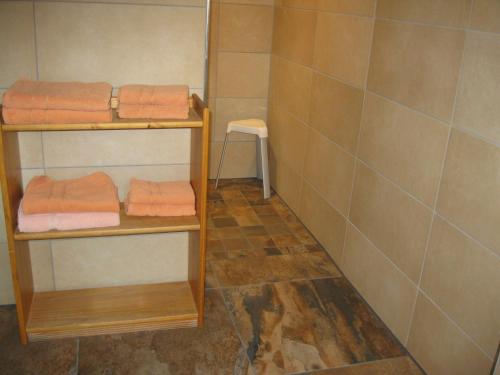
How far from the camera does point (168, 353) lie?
2.12 m

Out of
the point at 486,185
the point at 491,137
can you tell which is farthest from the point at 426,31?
the point at 486,185

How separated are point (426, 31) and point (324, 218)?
52.8 inches

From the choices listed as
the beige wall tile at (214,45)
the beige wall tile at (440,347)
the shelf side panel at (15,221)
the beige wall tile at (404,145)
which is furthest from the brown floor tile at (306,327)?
the beige wall tile at (214,45)

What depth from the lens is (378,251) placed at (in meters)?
2.41

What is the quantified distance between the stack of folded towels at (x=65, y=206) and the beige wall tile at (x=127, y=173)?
68mm

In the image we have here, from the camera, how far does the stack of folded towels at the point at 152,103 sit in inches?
75.9

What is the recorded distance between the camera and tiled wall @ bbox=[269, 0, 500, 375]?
1728mm

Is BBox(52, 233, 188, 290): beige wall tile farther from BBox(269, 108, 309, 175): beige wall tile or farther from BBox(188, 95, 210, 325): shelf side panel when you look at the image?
BBox(269, 108, 309, 175): beige wall tile

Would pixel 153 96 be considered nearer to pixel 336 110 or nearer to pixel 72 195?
pixel 72 195

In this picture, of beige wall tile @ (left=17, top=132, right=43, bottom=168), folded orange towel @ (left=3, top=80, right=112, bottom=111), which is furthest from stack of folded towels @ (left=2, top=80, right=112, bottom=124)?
beige wall tile @ (left=17, top=132, right=43, bottom=168)

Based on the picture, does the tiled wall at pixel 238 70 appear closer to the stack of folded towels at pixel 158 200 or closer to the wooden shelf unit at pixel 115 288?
the wooden shelf unit at pixel 115 288

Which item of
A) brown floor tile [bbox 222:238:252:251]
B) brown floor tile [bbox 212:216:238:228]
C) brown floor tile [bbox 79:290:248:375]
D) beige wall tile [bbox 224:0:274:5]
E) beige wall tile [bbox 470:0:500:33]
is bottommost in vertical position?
brown floor tile [bbox 79:290:248:375]

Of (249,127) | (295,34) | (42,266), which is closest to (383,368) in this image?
(42,266)

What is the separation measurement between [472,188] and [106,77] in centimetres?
150
